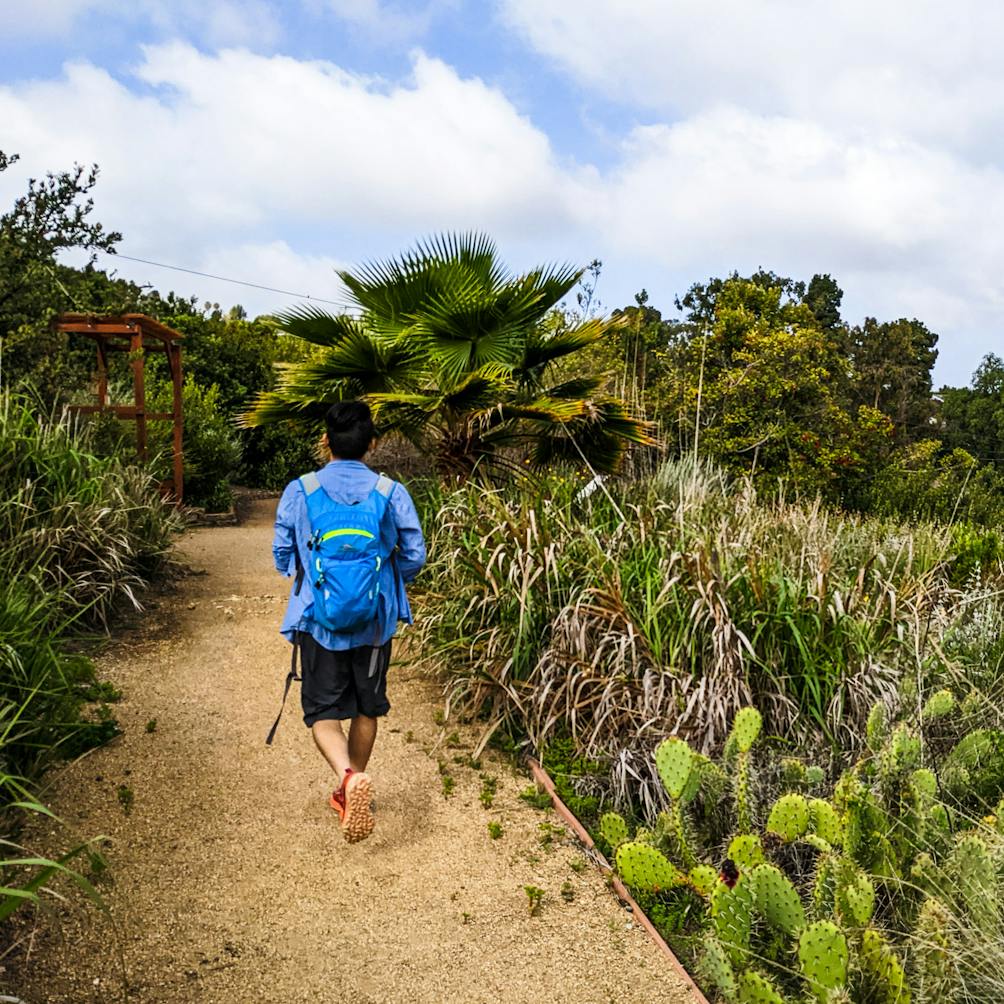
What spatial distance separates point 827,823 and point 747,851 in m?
0.35

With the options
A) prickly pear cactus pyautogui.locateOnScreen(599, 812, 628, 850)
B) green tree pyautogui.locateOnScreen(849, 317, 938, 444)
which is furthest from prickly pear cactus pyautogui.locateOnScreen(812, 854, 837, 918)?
green tree pyautogui.locateOnScreen(849, 317, 938, 444)

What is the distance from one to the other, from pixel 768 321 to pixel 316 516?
558 inches

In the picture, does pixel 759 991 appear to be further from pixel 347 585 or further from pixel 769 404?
pixel 769 404

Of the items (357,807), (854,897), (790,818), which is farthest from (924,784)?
(357,807)

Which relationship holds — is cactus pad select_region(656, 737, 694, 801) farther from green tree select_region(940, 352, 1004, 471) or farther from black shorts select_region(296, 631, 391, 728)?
green tree select_region(940, 352, 1004, 471)

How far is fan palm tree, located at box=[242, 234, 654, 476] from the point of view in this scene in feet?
26.7

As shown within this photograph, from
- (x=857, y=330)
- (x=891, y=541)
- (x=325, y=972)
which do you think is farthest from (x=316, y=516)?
(x=857, y=330)

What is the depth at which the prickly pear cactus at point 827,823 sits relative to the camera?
3570 millimetres

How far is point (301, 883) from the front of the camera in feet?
12.9

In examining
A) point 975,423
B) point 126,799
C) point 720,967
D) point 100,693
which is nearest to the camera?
point 720,967

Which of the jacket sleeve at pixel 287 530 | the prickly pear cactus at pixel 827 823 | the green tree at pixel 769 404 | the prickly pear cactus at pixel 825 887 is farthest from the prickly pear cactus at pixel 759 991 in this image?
the green tree at pixel 769 404

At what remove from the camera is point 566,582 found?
5.49 metres

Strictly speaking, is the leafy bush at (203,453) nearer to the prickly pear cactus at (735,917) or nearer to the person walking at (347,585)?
the person walking at (347,585)

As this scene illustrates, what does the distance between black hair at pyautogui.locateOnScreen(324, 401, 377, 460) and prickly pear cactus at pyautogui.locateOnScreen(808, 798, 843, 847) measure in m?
2.33
